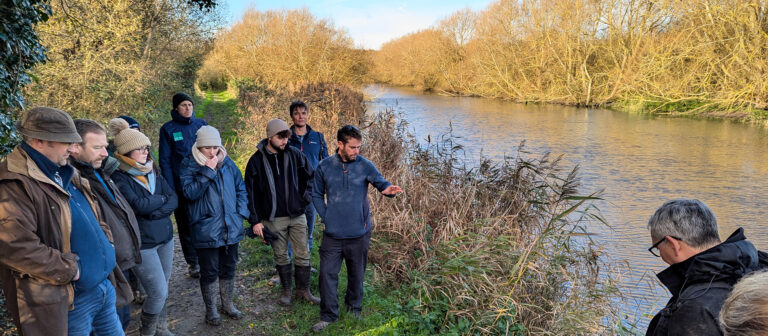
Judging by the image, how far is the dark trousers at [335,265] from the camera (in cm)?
402

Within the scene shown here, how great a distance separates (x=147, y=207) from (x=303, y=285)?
178cm

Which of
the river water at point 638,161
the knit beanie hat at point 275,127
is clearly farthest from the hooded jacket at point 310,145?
the river water at point 638,161

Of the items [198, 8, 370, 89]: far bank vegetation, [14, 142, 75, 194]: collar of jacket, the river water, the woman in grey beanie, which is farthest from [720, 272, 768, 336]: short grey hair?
[198, 8, 370, 89]: far bank vegetation

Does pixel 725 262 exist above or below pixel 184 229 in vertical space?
above

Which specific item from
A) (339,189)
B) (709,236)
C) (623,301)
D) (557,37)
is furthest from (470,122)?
(709,236)

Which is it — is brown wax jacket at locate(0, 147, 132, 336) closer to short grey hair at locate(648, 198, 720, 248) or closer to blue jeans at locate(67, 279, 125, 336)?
blue jeans at locate(67, 279, 125, 336)

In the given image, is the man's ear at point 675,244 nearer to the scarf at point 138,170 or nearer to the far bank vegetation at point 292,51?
the scarf at point 138,170

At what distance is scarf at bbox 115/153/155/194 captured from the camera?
3391 millimetres

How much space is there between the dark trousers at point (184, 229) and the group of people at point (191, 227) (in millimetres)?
18

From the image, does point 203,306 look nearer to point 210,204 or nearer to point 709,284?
point 210,204

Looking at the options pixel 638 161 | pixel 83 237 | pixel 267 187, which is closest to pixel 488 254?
pixel 267 187

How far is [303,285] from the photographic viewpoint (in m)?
4.59

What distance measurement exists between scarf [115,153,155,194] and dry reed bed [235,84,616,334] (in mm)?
2533

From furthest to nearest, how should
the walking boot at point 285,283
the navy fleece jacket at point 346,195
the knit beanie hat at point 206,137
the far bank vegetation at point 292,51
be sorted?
1. the far bank vegetation at point 292,51
2. the walking boot at point 285,283
3. the navy fleece jacket at point 346,195
4. the knit beanie hat at point 206,137
